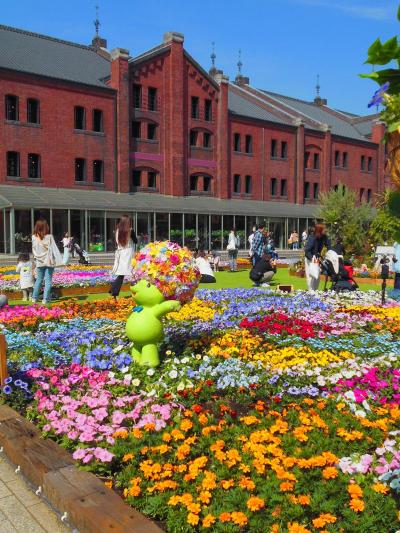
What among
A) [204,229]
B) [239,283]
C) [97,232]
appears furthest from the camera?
[204,229]

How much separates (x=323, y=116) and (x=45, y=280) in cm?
4942

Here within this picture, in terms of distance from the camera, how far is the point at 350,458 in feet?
12.6

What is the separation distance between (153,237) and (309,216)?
15130 millimetres

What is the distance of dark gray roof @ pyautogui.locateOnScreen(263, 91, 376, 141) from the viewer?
52.2m

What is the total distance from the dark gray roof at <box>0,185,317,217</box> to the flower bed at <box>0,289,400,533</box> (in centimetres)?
2086

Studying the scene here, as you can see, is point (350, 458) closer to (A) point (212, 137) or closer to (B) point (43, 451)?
(B) point (43, 451)

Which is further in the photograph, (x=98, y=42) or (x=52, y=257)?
(x=98, y=42)

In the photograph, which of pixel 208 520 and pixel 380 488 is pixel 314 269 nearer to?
pixel 380 488

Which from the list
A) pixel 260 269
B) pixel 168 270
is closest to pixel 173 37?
pixel 260 269

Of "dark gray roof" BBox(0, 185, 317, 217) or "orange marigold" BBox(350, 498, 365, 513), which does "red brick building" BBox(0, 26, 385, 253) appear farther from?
"orange marigold" BBox(350, 498, 365, 513)

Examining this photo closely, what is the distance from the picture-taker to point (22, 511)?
12.0 ft

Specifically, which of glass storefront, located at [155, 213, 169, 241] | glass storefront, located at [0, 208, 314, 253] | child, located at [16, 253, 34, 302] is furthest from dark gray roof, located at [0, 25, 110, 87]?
child, located at [16, 253, 34, 302]

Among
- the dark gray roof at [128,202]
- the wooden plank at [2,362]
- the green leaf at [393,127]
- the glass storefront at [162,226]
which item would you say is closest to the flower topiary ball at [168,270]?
the wooden plank at [2,362]

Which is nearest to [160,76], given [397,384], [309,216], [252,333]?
[309,216]
